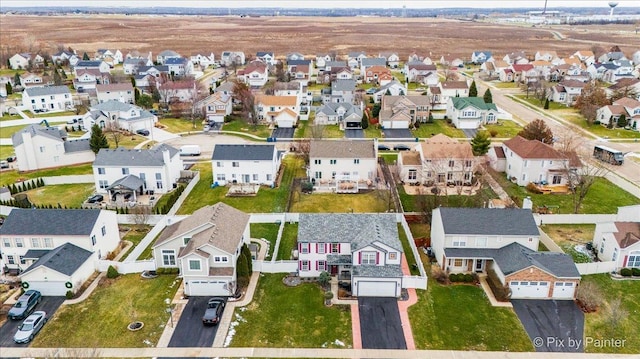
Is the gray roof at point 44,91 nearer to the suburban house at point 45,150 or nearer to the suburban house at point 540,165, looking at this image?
the suburban house at point 45,150

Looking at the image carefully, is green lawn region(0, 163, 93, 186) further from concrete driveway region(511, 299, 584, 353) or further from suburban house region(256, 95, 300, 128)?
concrete driveway region(511, 299, 584, 353)

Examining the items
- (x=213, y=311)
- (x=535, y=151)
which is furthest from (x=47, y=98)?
(x=535, y=151)

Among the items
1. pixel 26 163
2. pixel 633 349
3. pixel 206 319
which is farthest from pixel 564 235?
pixel 26 163

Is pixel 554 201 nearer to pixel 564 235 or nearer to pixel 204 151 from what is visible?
pixel 564 235

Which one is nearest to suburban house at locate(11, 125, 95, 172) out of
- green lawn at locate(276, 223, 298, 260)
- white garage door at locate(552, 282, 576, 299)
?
green lawn at locate(276, 223, 298, 260)

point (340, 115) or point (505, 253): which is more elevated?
point (340, 115)

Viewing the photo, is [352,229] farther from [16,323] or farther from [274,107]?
[274,107]
